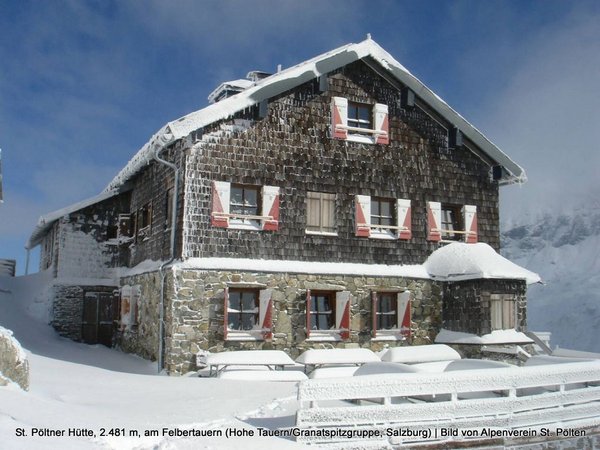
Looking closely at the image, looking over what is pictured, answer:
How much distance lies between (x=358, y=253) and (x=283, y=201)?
8.60 feet

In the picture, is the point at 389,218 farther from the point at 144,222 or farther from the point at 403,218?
the point at 144,222

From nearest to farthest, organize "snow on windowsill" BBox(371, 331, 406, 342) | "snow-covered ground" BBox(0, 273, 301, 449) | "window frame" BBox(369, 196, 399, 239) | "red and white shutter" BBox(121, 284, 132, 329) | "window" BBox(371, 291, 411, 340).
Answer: "snow-covered ground" BBox(0, 273, 301, 449)
"snow on windowsill" BBox(371, 331, 406, 342)
"window" BBox(371, 291, 411, 340)
"window frame" BBox(369, 196, 399, 239)
"red and white shutter" BBox(121, 284, 132, 329)

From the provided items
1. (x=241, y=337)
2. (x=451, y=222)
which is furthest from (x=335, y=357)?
(x=451, y=222)

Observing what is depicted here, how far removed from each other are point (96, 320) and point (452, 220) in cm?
1267

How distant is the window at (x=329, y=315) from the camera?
16547 mm

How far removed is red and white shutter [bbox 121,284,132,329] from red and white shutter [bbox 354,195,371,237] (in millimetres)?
7497

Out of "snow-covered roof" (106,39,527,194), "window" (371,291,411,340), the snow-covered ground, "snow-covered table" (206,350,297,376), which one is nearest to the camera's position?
the snow-covered ground

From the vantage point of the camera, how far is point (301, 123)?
55.8 ft

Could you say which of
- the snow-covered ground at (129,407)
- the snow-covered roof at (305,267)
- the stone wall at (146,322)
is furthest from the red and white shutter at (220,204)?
the snow-covered ground at (129,407)

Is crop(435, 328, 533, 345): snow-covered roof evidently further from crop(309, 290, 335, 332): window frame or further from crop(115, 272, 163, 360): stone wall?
crop(115, 272, 163, 360): stone wall

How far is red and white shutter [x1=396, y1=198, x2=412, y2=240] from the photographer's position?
17.9 m

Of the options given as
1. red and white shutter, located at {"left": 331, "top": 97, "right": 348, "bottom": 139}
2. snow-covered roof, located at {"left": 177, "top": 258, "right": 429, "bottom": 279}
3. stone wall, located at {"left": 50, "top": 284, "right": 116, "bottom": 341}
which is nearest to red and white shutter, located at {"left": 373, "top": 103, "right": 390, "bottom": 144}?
red and white shutter, located at {"left": 331, "top": 97, "right": 348, "bottom": 139}

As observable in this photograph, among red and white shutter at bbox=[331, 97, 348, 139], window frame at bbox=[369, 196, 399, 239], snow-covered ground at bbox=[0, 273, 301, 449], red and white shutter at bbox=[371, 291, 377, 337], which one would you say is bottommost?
snow-covered ground at bbox=[0, 273, 301, 449]

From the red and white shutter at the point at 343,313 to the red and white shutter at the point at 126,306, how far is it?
6699mm
